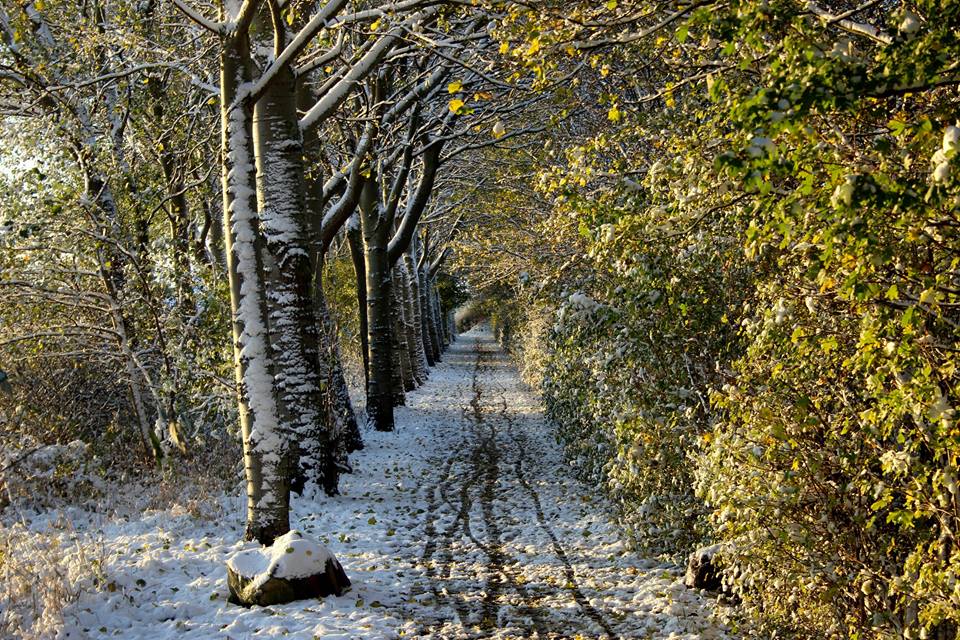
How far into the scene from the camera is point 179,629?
6223 millimetres

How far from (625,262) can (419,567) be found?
416cm

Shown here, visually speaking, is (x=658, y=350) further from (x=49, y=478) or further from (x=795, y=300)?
(x=49, y=478)

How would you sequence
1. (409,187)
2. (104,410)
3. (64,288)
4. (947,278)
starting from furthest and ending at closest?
1. (409,187)
2. (104,410)
3. (64,288)
4. (947,278)

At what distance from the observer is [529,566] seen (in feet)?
26.9

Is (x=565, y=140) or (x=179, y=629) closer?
(x=179, y=629)

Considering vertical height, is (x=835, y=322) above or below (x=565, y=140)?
below

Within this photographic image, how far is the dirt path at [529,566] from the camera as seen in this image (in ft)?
21.4

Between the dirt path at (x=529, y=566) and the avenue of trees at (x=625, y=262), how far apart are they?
58 centimetres

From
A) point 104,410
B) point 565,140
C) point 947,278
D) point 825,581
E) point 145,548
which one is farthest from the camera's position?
point 565,140

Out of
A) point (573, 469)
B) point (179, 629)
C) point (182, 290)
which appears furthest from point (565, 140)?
point (179, 629)

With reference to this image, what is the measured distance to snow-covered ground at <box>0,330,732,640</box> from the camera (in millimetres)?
6328

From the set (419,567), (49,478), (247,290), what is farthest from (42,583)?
(49,478)

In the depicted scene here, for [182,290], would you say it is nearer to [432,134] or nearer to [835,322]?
[432,134]

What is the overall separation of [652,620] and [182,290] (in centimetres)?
859
